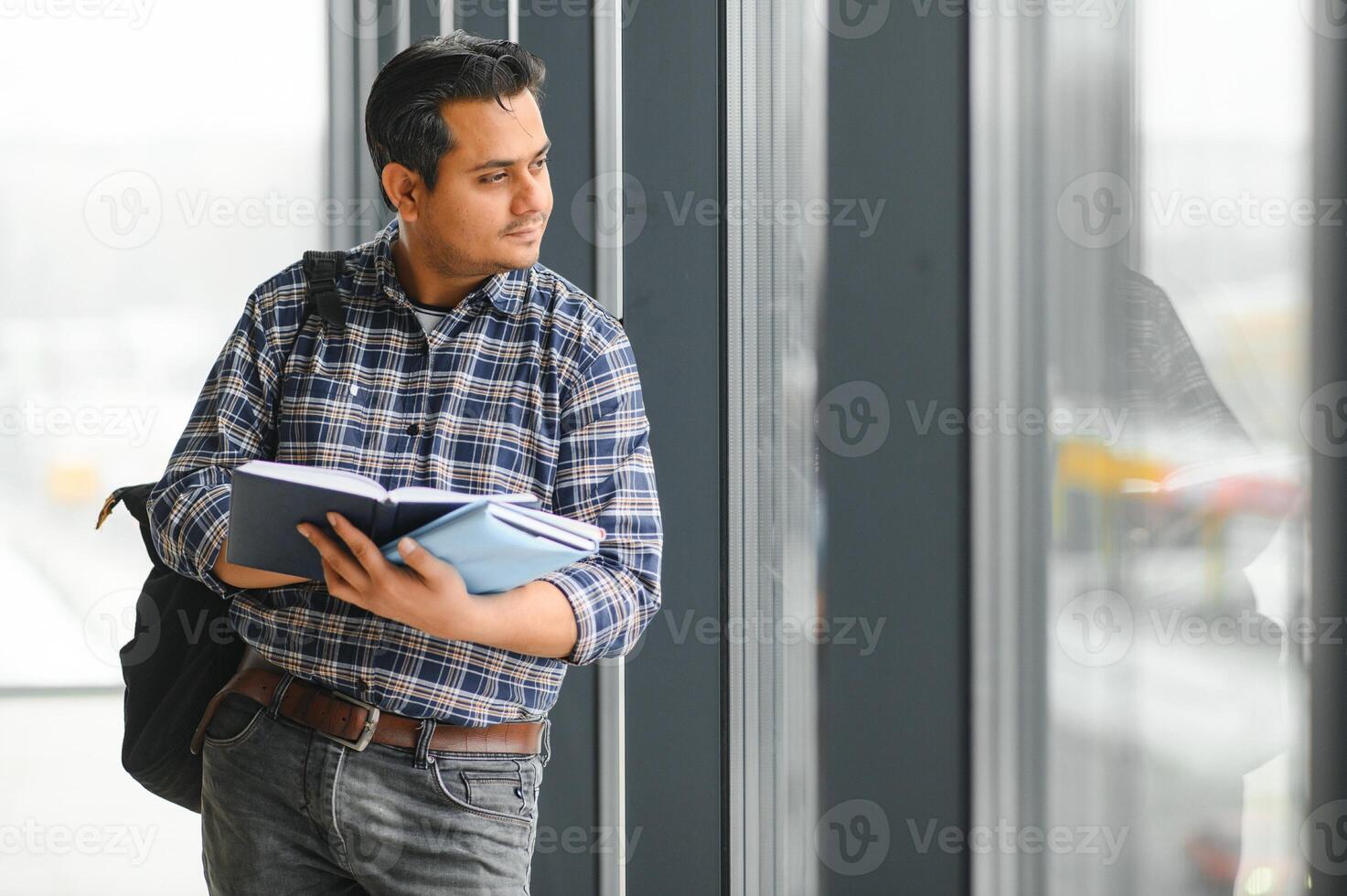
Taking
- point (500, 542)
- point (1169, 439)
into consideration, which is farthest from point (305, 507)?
point (1169, 439)

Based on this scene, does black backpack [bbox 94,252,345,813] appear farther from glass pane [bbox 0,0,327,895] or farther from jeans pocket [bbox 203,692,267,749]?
glass pane [bbox 0,0,327,895]

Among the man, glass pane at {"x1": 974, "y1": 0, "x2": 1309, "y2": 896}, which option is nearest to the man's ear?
the man

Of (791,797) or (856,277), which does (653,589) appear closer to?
(856,277)

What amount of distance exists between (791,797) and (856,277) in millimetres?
833

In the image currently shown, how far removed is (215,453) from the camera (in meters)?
1.27

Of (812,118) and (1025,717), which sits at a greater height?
(812,118)

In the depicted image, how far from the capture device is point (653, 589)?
1278 mm

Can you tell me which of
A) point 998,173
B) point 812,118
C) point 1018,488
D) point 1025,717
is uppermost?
point 812,118

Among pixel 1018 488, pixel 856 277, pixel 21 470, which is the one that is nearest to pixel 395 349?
pixel 856 277

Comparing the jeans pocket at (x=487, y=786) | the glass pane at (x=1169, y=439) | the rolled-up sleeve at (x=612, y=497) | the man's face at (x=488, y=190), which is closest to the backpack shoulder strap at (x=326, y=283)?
the man's face at (x=488, y=190)

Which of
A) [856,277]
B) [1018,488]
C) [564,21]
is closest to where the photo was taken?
[1018,488]

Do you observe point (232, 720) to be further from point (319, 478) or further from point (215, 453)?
point (319, 478)

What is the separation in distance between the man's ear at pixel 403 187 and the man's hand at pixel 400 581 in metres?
0.46

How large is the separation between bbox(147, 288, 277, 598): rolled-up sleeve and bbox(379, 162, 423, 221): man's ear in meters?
0.19
